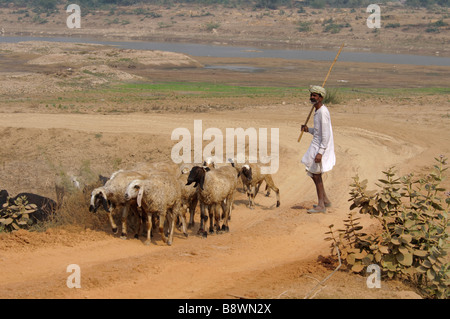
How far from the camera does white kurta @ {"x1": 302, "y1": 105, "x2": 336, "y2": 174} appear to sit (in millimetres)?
9914

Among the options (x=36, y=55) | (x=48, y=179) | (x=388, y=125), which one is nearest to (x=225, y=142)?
(x=48, y=179)

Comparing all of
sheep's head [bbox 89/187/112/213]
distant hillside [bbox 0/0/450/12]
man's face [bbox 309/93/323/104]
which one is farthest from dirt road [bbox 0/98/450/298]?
distant hillside [bbox 0/0/450/12]

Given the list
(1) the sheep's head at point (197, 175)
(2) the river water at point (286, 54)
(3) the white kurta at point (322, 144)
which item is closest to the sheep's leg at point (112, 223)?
Answer: (1) the sheep's head at point (197, 175)

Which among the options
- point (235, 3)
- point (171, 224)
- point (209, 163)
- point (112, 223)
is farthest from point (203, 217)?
point (235, 3)

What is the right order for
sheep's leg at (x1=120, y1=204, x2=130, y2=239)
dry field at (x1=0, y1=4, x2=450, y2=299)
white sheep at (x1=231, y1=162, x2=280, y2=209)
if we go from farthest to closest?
1. white sheep at (x1=231, y1=162, x2=280, y2=209)
2. sheep's leg at (x1=120, y1=204, x2=130, y2=239)
3. dry field at (x1=0, y1=4, x2=450, y2=299)

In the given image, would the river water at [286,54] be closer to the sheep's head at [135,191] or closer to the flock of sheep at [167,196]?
the flock of sheep at [167,196]

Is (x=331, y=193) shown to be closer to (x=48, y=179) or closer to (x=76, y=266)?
(x=76, y=266)

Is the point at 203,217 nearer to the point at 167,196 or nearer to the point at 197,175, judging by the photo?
the point at 197,175

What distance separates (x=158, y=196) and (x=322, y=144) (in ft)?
9.99

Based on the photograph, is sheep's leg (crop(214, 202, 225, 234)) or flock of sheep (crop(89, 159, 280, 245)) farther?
sheep's leg (crop(214, 202, 225, 234))

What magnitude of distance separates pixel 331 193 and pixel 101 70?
82.9 feet

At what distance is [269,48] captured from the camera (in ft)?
202

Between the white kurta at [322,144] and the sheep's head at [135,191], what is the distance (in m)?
3.16

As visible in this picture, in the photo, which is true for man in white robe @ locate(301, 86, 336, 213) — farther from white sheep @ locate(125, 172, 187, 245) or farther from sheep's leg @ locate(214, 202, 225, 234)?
white sheep @ locate(125, 172, 187, 245)
